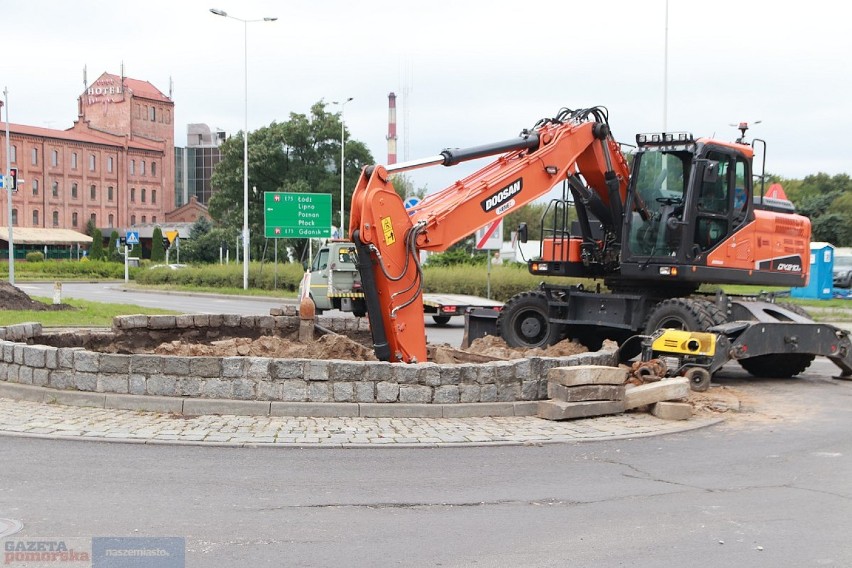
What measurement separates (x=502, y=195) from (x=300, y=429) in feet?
15.6

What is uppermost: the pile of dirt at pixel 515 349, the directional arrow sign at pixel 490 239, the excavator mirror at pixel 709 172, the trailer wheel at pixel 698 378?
the excavator mirror at pixel 709 172

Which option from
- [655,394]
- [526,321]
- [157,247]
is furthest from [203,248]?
[655,394]

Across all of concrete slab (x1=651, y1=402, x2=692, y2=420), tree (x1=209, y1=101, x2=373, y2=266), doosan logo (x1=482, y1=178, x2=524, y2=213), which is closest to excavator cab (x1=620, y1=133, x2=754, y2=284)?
doosan logo (x1=482, y1=178, x2=524, y2=213)

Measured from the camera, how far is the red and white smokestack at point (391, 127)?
8050 centimetres

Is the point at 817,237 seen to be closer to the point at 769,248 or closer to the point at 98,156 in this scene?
the point at 769,248

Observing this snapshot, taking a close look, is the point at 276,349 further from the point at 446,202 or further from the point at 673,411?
the point at 673,411

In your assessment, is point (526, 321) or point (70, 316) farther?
point (70, 316)

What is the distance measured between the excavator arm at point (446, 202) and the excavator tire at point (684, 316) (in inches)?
82.4

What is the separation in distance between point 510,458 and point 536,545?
2506 mm

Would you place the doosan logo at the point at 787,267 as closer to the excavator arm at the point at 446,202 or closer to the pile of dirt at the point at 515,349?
the excavator arm at the point at 446,202

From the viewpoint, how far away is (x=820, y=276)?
3647 centimetres

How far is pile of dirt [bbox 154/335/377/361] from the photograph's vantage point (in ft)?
38.8

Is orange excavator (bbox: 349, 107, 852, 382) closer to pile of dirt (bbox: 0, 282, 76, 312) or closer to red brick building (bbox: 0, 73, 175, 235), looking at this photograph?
pile of dirt (bbox: 0, 282, 76, 312)

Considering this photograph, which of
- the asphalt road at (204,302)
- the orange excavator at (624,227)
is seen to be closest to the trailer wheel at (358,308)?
the asphalt road at (204,302)
